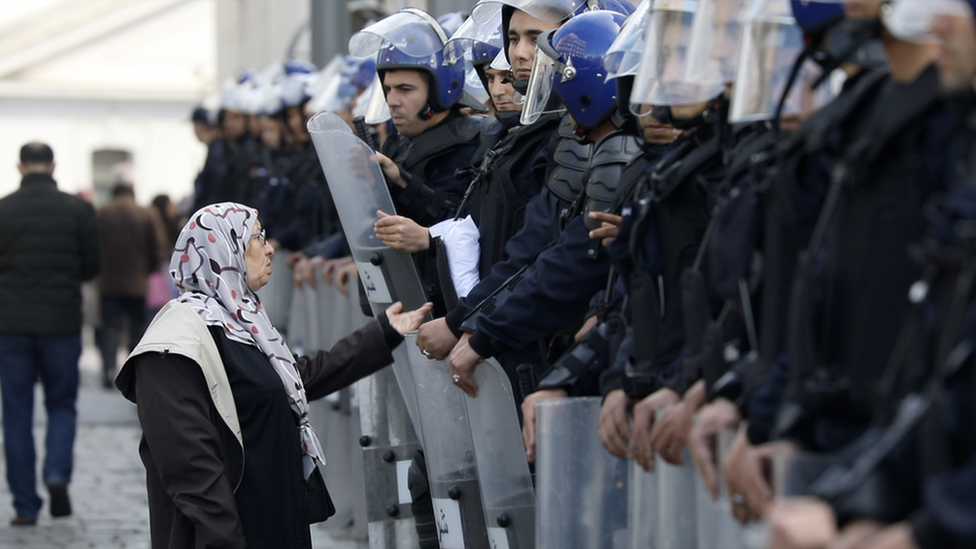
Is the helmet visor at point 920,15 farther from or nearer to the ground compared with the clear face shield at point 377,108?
farther from the ground

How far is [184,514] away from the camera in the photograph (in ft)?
15.0

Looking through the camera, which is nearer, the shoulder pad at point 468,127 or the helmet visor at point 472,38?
the helmet visor at point 472,38

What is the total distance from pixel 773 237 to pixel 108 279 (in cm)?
1216

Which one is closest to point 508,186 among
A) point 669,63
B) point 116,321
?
point 669,63

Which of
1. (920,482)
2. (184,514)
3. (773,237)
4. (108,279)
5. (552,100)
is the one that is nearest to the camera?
(920,482)

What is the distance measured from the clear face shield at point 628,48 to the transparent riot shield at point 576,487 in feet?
3.07

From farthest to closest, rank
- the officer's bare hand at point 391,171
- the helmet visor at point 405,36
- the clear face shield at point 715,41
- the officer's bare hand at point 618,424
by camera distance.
A: the helmet visor at point 405,36 < the officer's bare hand at point 391,171 < the officer's bare hand at point 618,424 < the clear face shield at point 715,41

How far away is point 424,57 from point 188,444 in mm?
2228

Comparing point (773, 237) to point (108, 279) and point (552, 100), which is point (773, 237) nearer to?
point (552, 100)

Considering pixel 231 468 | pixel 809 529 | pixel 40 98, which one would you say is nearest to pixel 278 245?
pixel 231 468

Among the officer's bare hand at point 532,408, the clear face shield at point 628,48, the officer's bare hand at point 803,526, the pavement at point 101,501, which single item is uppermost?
the clear face shield at point 628,48

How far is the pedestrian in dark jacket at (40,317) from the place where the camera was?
856 cm

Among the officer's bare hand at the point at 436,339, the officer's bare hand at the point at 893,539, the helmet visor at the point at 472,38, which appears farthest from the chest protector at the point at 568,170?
the officer's bare hand at the point at 893,539

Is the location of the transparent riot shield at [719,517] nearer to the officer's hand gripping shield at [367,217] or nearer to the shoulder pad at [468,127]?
the officer's hand gripping shield at [367,217]
